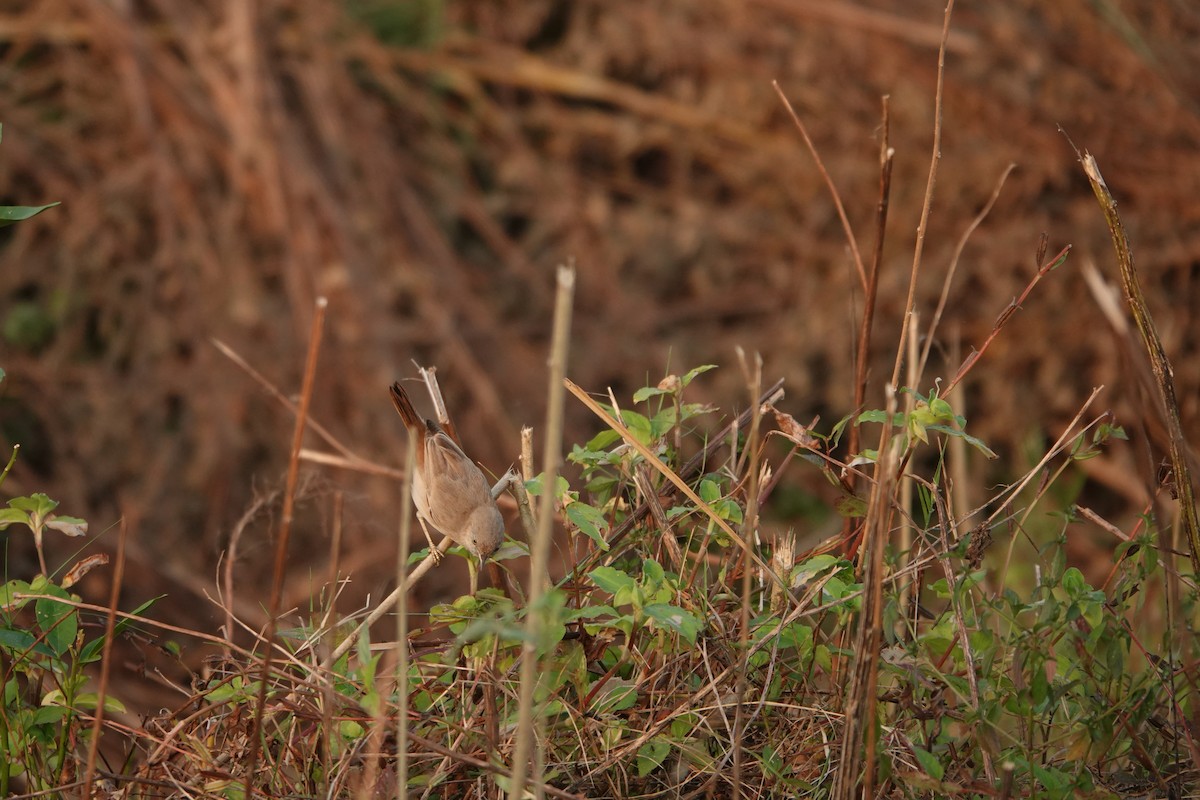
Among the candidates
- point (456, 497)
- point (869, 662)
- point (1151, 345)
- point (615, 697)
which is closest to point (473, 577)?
point (456, 497)

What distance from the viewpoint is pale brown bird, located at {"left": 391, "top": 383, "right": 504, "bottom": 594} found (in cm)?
121

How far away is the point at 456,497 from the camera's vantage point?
1207 mm

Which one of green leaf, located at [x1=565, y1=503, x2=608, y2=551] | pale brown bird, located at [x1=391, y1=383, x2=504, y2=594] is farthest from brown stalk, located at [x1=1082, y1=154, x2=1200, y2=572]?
pale brown bird, located at [x1=391, y1=383, x2=504, y2=594]

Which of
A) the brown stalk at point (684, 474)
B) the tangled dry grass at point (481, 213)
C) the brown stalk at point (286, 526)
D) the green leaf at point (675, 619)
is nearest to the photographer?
the brown stalk at point (286, 526)

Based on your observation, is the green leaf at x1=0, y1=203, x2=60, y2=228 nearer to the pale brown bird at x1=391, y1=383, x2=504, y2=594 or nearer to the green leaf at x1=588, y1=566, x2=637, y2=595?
the pale brown bird at x1=391, y1=383, x2=504, y2=594

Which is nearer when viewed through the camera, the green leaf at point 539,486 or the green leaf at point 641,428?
the green leaf at point 539,486

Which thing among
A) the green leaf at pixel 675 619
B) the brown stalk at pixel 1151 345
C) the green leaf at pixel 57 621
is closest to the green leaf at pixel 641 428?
the green leaf at pixel 675 619

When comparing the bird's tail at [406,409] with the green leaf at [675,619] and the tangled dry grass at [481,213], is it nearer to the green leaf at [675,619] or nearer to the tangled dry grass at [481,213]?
the green leaf at [675,619]

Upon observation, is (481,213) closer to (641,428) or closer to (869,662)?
(641,428)

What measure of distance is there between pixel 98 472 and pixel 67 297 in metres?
0.59

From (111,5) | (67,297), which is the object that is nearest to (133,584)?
(67,297)

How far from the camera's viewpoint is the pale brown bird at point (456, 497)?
121cm

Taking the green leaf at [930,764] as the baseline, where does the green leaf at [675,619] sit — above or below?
above

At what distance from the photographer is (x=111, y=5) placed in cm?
366
